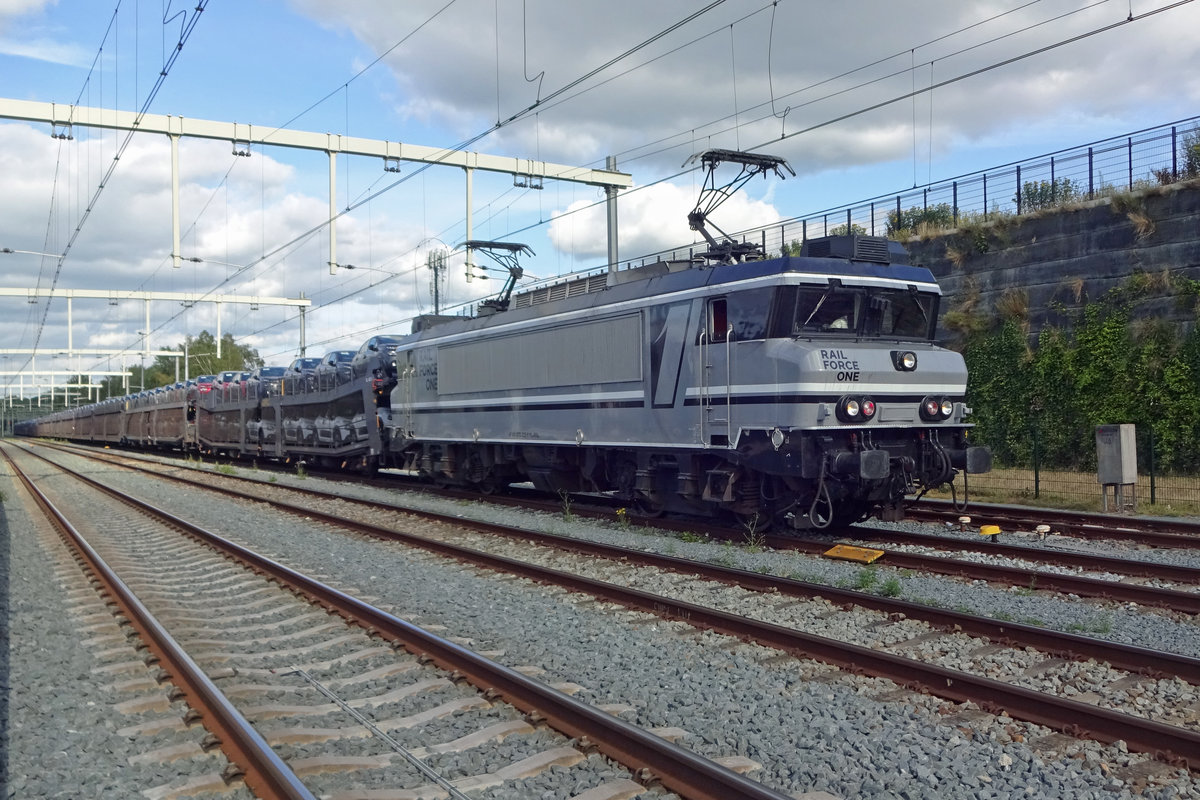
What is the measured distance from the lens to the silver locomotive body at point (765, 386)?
37.4ft

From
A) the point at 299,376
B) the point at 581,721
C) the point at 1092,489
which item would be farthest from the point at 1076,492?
the point at 299,376

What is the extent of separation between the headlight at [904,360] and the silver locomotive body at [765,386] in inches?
0.7

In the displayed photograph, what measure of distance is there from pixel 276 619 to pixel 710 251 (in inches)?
309

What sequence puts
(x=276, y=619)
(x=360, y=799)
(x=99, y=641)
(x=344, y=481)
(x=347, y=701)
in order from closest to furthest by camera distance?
(x=360, y=799) → (x=347, y=701) → (x=99, y=641) → (x=276, y=619) → (x=344, y=481)

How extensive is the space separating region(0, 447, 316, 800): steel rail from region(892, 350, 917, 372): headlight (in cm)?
864

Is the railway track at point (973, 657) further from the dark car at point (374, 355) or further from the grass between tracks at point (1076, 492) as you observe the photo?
the dark car at point (374, 355)

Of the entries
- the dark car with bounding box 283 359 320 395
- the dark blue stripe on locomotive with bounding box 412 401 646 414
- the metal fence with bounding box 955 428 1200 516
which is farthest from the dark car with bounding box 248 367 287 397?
the metal fence with bounding box 955 428 1200 516

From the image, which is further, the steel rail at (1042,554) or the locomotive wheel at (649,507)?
the locomotive wheel at (649,507)

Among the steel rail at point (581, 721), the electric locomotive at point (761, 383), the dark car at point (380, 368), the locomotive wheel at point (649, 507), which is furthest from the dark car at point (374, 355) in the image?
the steel rail at point (581, 721)

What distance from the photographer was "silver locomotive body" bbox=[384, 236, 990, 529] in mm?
11406

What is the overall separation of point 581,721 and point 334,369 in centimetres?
2407

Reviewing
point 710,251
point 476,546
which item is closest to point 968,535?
point 710,251

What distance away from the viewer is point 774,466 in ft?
38.3

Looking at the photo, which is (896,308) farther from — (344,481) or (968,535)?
(344,481)
